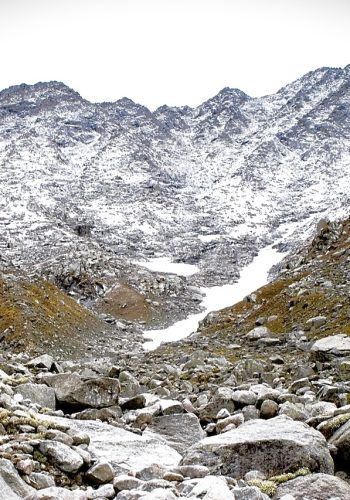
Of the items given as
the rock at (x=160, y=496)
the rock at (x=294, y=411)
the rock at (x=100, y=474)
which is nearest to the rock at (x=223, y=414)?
the rock at (x=294, y=411)

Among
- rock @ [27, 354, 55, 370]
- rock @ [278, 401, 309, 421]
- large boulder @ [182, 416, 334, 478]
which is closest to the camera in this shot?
large boulder @ [182, 416, 334, 478]

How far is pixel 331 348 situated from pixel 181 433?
44.0 ft

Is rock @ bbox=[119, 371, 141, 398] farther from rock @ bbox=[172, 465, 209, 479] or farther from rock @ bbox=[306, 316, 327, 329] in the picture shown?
rock @ bbox=[306, 316, 327, 329]

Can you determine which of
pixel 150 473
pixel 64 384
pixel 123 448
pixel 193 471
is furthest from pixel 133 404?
pixel 193 471

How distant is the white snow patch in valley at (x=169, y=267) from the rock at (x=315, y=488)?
151987 millimetres

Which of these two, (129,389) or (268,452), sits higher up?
(268,452)

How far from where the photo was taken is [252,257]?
18650 centimetres

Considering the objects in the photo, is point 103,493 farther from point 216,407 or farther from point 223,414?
point 216,407

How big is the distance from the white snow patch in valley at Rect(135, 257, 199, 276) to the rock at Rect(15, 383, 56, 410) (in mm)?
145375

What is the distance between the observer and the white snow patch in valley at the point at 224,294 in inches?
2920

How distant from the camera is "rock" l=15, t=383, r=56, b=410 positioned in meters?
15.5

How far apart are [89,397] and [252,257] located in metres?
173

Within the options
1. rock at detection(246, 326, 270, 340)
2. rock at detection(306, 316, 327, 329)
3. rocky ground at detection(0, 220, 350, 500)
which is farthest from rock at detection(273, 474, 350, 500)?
rock at detection(246, 326, 270, 340)

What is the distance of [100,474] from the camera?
10.4 meters
